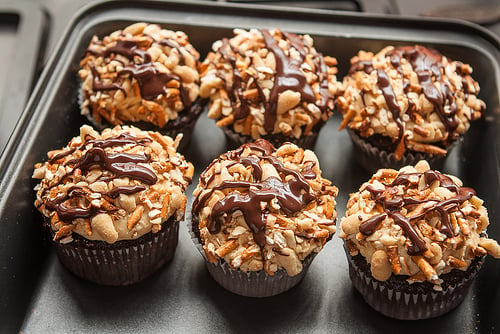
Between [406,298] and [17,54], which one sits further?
[17,54]

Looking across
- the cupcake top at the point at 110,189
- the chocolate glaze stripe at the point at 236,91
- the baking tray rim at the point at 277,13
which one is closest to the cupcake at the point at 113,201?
the cupcake top at the point at 110,189

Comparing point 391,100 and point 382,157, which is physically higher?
point 391,100

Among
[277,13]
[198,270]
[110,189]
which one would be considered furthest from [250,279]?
[277,13]

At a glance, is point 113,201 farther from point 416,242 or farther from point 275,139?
point 416,242

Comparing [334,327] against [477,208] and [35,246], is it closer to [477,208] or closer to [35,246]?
[477,208]

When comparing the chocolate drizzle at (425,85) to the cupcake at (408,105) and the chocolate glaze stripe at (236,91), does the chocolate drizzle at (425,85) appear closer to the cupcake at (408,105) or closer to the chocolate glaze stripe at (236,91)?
the cupcake at (408,105)

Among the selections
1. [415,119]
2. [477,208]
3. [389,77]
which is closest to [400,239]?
[477,208]

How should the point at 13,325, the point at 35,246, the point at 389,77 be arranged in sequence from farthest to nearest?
the point at 389,77, the point at 35,246, the point at 13,325
